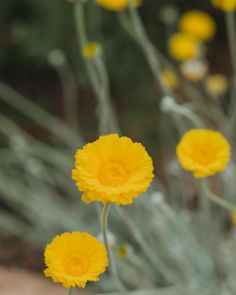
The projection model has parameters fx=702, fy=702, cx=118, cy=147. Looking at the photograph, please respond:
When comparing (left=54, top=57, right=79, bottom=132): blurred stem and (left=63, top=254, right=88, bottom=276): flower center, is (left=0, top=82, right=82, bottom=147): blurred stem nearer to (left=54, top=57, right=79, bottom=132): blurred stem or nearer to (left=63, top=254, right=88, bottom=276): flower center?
(left=54, top=57, right=79, bottom=132): blurred stem

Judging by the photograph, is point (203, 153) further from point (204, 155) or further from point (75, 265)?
point (75, 265)

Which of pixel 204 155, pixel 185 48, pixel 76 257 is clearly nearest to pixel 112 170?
pixel 76 257

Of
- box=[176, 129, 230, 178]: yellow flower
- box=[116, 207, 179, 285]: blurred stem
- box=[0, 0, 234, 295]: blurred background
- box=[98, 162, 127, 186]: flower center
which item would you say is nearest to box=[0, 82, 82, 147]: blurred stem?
box=[0, 0, 234, 295]: blurred background

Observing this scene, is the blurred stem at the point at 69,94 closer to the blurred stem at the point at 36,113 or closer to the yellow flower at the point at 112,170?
the blurred stem at the point at 36,113

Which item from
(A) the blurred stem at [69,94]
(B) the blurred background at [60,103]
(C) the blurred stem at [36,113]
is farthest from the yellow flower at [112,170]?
(A) the blurred stem at [69,94]

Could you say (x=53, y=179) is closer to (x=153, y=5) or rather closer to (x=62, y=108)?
(x=62, y=108)
